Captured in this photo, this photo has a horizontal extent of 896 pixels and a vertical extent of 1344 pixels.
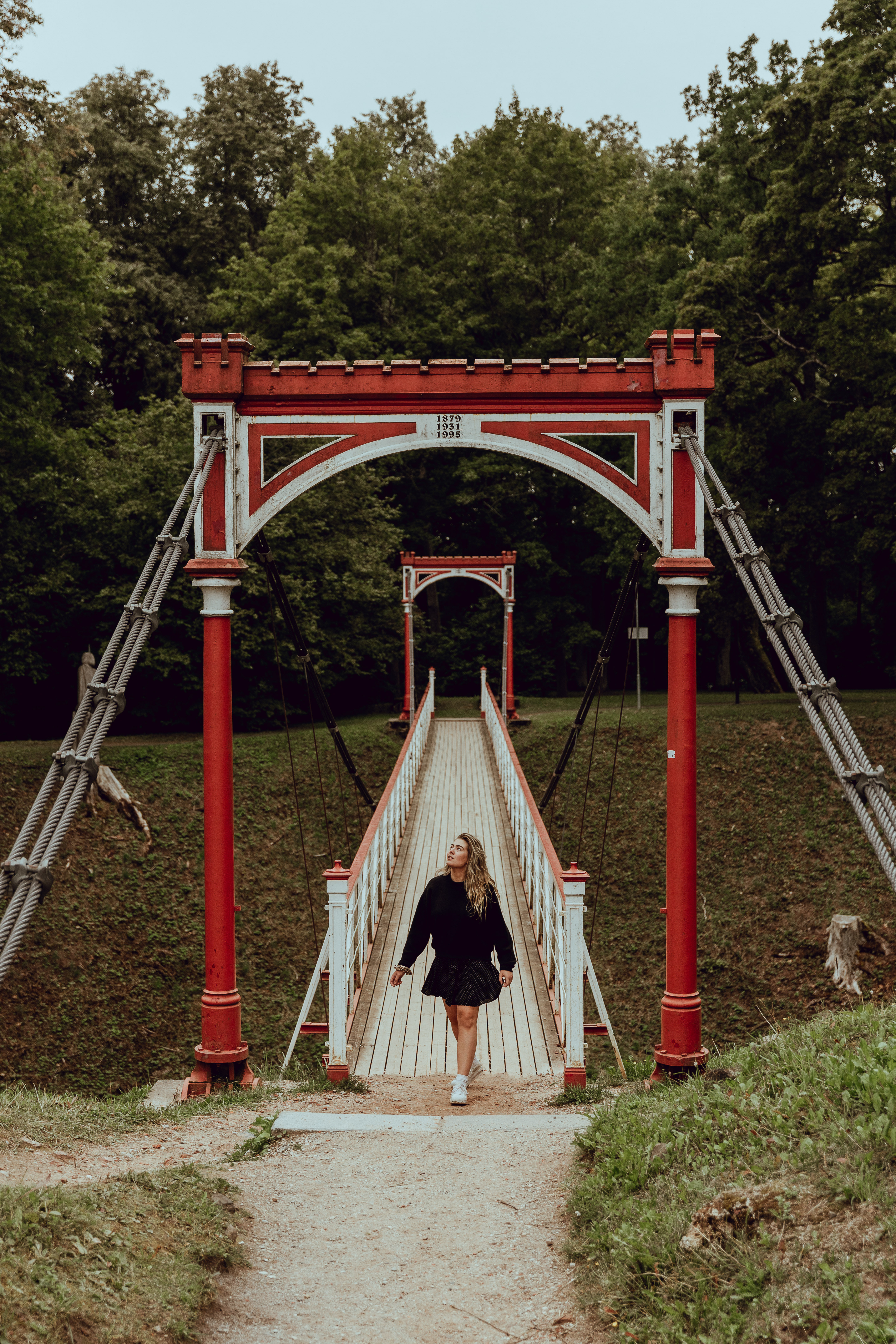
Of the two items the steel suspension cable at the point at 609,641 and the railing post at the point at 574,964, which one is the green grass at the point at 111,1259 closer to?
the railing post at the point at 574,964

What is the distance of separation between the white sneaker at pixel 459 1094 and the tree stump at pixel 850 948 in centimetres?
724

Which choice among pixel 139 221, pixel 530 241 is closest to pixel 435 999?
pixel 530 241

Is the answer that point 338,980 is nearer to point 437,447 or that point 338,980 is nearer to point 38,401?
point 437,447

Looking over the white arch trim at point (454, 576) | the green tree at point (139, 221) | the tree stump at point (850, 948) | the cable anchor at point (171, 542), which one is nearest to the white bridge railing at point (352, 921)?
the cable anchor at point (171, 542)

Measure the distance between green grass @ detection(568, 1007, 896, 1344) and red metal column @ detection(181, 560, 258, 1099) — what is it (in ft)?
9.29

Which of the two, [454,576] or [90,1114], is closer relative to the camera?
[90,1114]

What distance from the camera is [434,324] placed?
2853cm

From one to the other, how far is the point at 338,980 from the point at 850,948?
24.9 ft

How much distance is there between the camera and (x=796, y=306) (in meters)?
18.5

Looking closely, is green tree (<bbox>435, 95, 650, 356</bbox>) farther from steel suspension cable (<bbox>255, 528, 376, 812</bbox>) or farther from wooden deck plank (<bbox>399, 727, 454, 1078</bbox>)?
steel suspension cable (<bbox>255, 528, 376, 812</bbox>)

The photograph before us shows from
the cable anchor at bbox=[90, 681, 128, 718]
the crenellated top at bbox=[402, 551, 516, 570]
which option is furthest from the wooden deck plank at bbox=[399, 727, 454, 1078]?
the crenellated top at bbox=[402, 551, 516, 570]

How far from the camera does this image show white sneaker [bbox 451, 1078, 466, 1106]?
18.1ft

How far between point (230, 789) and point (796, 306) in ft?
50.9

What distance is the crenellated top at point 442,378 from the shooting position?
21.1 ft
